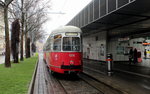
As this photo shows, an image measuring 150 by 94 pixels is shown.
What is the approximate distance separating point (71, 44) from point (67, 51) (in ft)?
1.74

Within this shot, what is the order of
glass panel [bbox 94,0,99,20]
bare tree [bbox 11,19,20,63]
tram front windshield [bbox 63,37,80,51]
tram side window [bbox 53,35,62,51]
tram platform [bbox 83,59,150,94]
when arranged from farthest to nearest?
bare tree [bbox 11,19,20,63]
glass panel [bbox 94,0,99,20]
tram side window [bbox 53,35,62,51]
tram front windshield [bbox 63,37,80,51]
tram platform [bbox 83,59,150,94]

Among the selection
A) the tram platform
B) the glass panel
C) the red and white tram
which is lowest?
the tram platform

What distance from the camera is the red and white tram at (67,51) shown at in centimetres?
1160

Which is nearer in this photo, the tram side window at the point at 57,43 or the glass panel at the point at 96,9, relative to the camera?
the tram side window at the point at 57,43

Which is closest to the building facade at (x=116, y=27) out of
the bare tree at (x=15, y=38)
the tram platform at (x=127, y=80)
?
the tram platform at (x=127, y=80)

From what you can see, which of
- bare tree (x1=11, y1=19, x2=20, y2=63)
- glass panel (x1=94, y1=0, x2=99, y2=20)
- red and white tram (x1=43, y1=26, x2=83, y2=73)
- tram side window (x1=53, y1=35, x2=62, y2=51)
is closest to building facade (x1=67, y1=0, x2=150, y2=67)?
glass panel (x1=94, y1=0, x2=99, y2=20)

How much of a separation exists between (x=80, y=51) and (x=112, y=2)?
369cm

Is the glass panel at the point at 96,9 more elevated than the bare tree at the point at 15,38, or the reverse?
the glass panel at the point at 96,9

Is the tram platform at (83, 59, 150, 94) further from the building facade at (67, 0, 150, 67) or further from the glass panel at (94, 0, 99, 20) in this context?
the glass panel at (94, 0, 99, 20)

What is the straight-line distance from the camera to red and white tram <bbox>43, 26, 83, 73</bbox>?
11.6 metres

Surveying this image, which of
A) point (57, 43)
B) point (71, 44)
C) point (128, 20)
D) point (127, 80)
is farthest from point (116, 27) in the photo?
point (127, 80)

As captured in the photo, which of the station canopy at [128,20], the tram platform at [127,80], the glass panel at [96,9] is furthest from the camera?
the glass panel at [96,9]

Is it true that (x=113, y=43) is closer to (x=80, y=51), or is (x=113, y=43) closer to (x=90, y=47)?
(x=90, y=47)

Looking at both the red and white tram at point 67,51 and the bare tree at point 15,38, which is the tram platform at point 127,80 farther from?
the bare tree at point 15,38
